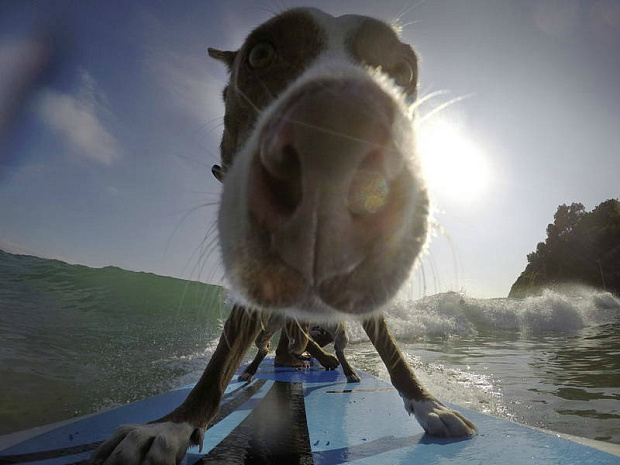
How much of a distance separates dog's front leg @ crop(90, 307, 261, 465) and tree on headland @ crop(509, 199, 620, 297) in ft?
160

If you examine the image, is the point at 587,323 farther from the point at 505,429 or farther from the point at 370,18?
the point at 370,18

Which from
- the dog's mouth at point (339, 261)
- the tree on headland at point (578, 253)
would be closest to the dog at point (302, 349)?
the dog's mouth at point (339, 261)

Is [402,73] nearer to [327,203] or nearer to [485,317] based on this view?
[327,203]

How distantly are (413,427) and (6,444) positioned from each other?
2.53 metres

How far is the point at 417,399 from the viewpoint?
271 cm

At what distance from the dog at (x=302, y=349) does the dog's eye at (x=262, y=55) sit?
9.46 ft

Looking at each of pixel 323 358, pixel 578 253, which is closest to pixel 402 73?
pixel 323 358

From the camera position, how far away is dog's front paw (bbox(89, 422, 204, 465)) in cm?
165

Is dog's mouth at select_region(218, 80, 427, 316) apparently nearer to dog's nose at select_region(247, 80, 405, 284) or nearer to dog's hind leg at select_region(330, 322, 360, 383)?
dog's nose at select_region(247, 80, 405, 284)

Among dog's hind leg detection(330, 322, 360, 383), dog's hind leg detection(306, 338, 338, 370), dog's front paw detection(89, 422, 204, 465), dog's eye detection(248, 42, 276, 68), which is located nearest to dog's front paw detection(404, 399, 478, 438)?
dog's front paw detection(89, 422, 204, 465)

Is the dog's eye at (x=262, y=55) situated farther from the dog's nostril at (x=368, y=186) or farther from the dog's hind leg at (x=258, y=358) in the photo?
the dog's hind leg at (x=258, y=358)

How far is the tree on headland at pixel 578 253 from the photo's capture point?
40.7m

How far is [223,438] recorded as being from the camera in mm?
2160

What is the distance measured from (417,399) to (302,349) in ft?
6.62
